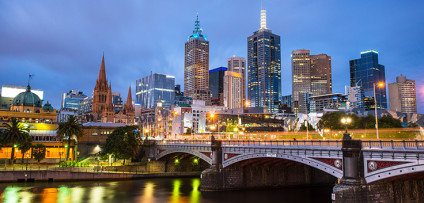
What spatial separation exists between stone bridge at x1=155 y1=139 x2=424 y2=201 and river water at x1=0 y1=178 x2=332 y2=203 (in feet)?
16.9

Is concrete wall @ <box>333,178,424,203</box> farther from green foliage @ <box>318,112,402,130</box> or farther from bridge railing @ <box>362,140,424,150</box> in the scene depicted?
green foliage @ <box>318,112,402,130</box>

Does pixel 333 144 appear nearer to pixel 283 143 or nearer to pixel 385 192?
pixel 385 192

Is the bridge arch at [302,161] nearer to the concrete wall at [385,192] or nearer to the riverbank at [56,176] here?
the concrete wall at [385,192]

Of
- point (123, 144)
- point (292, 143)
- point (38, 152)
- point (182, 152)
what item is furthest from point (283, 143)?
point (38, 152)

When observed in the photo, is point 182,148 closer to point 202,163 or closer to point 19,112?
point 202,163

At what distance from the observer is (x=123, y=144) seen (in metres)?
83.0

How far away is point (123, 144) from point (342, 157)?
58770mm

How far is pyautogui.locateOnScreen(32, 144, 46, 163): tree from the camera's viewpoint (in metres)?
85.2

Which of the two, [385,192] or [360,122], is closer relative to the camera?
[385,192]

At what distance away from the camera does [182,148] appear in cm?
7312

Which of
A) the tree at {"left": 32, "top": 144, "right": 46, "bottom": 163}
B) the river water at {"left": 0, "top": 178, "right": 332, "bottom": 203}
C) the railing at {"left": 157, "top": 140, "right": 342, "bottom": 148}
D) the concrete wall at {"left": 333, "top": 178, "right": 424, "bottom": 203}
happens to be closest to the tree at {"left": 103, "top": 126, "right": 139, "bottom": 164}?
the river water at {"left": 0, "top": 178, "right": 332, "bottom": 203}

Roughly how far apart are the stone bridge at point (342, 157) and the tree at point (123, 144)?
102 ft

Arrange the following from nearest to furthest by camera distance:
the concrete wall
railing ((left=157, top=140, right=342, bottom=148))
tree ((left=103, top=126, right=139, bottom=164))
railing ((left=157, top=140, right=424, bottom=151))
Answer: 1. railing ((left=157, top=140, right=424, bottom=151))
2. the concrete wall
3. railing ((left=157, top=140, right=342, bottom=148))
4. tree ((left=103, top=126, right=139, bottom=164))

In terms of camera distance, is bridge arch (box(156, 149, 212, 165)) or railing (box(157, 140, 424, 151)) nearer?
railing (box(157, 140, 424, 151))
